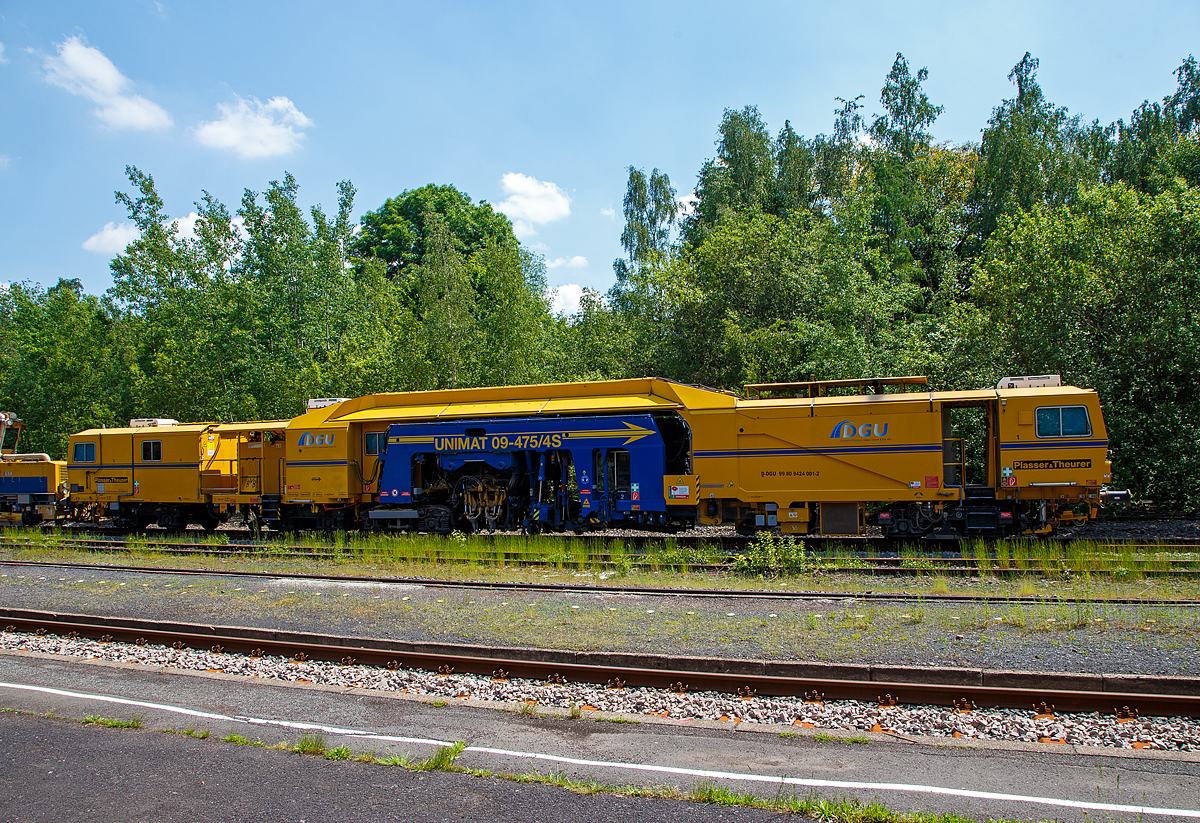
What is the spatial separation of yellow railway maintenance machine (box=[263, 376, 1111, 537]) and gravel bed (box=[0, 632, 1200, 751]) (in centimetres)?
866

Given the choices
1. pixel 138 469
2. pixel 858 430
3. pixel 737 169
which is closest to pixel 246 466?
pixel 138 469

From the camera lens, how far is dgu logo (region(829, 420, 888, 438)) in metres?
14.8

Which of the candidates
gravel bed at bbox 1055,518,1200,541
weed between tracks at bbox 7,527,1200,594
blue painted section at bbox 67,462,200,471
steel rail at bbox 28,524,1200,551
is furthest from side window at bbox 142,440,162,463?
gravel bed at bbox 1055,518,1200,541

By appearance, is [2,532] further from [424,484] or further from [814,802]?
[814,802]

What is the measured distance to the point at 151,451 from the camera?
2167 centimetres

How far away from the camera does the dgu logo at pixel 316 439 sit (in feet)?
62.0

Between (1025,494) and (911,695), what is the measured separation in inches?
366

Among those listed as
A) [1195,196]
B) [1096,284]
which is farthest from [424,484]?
[1195,196]

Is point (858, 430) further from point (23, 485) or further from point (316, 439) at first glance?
point (23, 485)

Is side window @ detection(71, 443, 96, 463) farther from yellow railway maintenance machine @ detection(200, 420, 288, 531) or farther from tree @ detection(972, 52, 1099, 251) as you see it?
tree @ detection(972, 52, 1099, 251)

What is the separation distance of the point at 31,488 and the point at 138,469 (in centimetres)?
633

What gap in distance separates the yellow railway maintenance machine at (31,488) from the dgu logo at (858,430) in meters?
23.6

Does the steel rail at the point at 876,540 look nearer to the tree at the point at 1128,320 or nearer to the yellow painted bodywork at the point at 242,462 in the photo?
the yellow painted bodywork at the point at 242,462

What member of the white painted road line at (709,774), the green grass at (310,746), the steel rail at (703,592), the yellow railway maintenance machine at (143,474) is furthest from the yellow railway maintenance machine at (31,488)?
the green grass at (310,746)
